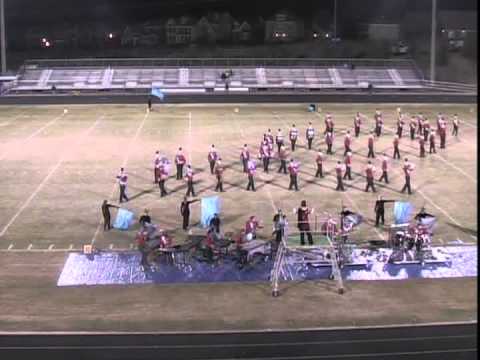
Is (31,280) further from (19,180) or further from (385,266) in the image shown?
(19,180)

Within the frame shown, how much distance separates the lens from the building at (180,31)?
5800 cm

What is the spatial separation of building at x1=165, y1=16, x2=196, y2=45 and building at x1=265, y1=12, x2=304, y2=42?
5574 millimetres

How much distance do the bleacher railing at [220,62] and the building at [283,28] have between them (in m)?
4.84

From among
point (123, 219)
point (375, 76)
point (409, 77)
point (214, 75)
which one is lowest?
point (123, 219)

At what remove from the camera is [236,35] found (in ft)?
193

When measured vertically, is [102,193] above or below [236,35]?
below

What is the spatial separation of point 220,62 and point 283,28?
698cm

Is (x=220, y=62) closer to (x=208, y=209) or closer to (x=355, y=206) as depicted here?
(x=355, y=206)

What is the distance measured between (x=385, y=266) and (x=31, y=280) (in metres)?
6.83

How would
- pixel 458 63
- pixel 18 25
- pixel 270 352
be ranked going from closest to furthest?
pixel 270 352, pixel 458 63, pixel 18 25

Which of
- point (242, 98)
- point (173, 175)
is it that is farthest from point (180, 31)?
point (173, 175)

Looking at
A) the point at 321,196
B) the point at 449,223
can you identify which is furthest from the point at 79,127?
the point at 449,223

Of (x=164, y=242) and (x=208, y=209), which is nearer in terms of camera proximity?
(x=164, y=242)

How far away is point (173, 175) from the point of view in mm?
24844
